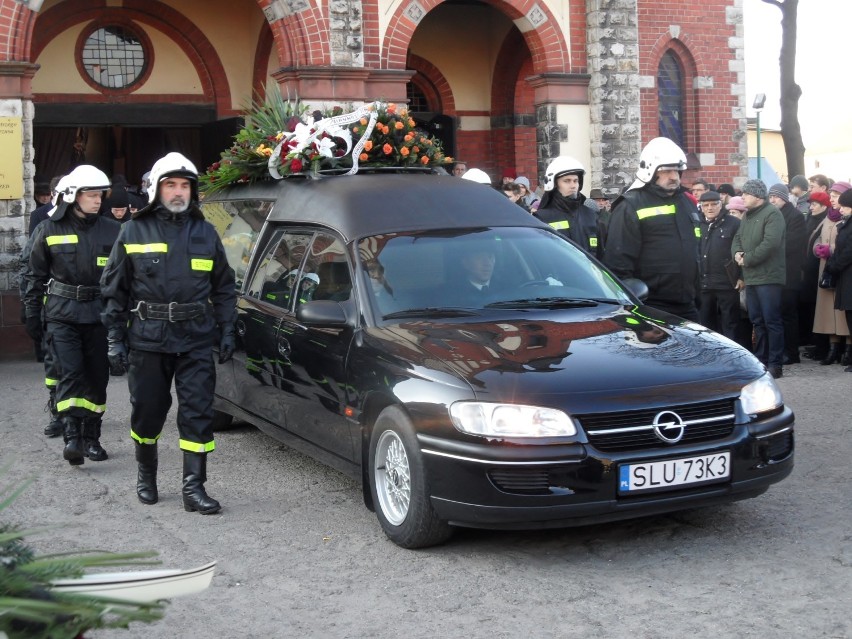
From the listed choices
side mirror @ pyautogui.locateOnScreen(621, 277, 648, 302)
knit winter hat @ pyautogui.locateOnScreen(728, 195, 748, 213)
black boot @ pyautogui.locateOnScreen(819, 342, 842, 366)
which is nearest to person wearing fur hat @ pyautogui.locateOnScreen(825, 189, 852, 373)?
black boot @ pyautogui.locateOnScreen(819, 342, 842, 366)

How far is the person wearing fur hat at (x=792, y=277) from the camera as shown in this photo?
12.7 m

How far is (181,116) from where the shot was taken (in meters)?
19.6

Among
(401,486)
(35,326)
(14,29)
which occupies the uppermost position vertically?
(14,29)

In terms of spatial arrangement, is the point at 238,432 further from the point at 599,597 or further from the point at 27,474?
the point at 599,597

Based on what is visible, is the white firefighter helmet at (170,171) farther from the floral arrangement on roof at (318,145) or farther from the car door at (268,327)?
the floral arrangement on roof at (318,145)

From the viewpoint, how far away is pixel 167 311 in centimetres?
675

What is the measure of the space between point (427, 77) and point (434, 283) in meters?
15.4

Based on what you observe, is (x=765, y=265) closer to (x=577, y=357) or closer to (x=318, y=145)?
(x=318, y=145)

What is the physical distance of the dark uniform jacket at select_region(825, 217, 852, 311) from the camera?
1193 cm

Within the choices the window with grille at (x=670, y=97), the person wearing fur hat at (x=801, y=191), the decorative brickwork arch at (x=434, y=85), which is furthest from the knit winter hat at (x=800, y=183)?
the decorative brickwork arch at (x=434, y=85)

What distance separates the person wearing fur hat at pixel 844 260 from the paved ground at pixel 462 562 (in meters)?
4.32

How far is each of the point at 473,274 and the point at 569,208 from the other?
10.8 ft

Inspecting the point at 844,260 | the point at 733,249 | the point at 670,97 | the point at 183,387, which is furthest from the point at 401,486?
the point at 670,97

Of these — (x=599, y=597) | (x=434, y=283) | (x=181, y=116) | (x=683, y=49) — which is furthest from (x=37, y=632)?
(x=683, y=49)
